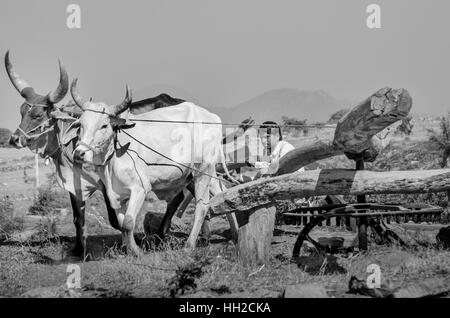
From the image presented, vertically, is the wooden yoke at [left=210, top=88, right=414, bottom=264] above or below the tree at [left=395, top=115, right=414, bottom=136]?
below

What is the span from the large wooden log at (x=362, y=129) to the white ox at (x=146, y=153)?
5.35 feet

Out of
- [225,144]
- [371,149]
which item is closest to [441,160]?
[225,144]

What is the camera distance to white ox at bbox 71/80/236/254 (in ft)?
27.6

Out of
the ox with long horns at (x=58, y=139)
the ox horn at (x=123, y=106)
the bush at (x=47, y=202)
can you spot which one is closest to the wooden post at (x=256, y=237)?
the ox horn at (x=123, y=106)

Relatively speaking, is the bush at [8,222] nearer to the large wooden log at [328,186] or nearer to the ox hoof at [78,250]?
the ox hoof at [78,250]

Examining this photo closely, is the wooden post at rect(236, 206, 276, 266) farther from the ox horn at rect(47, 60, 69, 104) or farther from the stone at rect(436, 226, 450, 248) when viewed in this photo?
the ox horn at rect(47, 60, 69, 104)

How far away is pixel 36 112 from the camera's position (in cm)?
959

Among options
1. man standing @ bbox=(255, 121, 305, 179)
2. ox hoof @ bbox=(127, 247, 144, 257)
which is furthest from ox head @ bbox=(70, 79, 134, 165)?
man standing @ bbox=(255, 121, 305, 179)

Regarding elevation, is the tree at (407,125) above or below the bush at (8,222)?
above

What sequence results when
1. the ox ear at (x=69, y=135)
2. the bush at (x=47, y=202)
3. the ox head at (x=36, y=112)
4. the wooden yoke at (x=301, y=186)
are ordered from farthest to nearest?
the bush at (x=47, y=202)
the ox ear at (x=69, y=135)
the ox head at (x=36, y=112)
the wooden yoke at (x=301, y=186)

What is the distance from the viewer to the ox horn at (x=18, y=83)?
994 cm

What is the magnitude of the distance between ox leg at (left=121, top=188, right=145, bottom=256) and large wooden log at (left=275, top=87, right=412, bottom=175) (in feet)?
6.88

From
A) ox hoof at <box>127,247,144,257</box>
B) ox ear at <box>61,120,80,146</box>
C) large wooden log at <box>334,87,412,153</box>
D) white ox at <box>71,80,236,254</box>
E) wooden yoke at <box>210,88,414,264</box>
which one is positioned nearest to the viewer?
large wooden log at <box>334,87,412,153</box>
